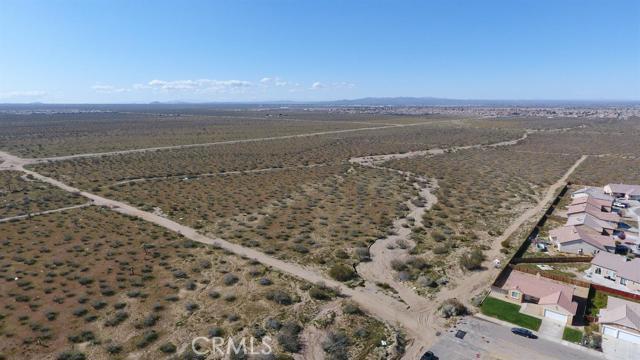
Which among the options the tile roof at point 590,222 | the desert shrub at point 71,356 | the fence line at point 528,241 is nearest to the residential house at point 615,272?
the fence line at point 528,241

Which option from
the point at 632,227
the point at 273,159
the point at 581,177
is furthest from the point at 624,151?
the point at 273,159

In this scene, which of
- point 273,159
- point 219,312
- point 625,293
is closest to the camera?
point 219,312

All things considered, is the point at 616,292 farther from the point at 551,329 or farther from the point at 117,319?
the point at 117,319

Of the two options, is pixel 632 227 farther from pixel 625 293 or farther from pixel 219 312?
pixel 219 312

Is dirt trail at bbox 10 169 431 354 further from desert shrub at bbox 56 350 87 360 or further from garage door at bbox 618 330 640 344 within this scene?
desert shrub at bbox 56 350 87 360

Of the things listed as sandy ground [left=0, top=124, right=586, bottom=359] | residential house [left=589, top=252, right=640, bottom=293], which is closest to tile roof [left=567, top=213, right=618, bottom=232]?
sandy ground [left=0, top=124, right=586, bottom=359]

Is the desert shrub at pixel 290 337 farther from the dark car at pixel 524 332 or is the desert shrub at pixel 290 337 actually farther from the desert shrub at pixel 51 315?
the desert shrub at pixel 51 315
